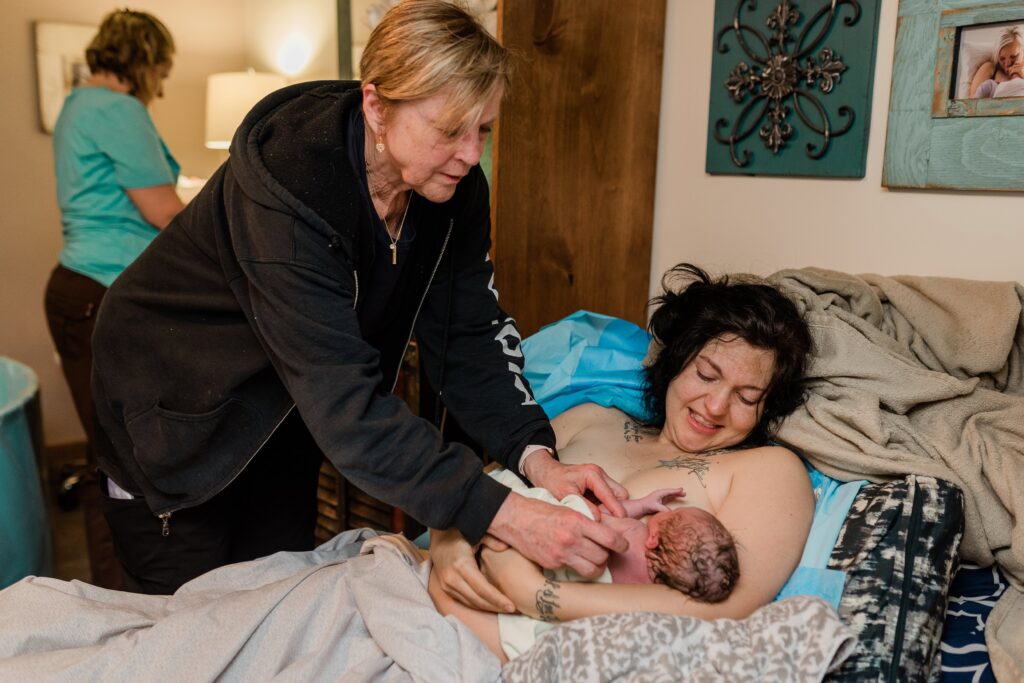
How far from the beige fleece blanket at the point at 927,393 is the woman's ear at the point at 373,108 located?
0.86m

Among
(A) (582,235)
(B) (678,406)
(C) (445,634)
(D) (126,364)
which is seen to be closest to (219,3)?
(A) (582,235)

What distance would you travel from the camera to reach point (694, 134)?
2.32 m

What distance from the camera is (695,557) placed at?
133cm

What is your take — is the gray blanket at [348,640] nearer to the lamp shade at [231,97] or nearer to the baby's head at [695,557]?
the baby's head at [695,557]

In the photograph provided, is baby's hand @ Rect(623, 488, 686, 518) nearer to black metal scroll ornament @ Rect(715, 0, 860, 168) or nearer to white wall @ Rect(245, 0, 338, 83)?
black metal scroll ornament @ Rect(715, 0, 860, 168)

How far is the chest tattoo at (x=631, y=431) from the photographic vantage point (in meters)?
1.78

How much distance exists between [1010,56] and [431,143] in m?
1.16

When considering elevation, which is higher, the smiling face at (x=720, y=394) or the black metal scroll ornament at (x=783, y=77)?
the black metal scroll ornament at (x=783, y=77)

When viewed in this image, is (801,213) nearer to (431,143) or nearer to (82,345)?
(431,143)

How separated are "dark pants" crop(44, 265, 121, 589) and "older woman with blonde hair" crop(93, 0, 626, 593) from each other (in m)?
1.09

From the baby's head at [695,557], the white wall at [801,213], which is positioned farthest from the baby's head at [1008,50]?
the baby's head at [695,557]

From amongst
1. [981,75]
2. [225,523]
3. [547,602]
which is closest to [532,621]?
[547,602]

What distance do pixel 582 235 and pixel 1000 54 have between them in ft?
3.23

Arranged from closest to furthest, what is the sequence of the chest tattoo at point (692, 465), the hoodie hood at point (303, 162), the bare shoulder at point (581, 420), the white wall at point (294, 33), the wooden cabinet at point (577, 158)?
the hoodie hood at point (303, 162)
the chest tattoo at point (692, 465)
the bare shoulder at point (581, 420)
the wooden cabinet at point (577, 158)
the white wall at point (294, 33)
